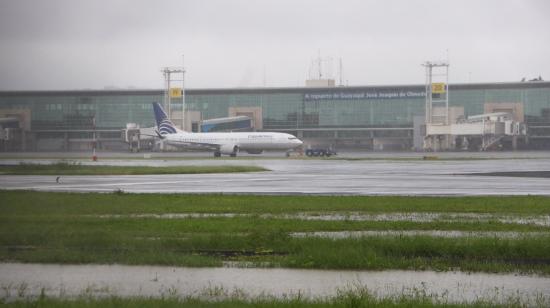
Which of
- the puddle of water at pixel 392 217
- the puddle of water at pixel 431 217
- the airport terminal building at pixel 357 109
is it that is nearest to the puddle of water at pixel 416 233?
the puddle of water at pixel 392 217

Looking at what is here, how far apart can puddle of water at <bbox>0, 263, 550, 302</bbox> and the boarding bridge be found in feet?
428

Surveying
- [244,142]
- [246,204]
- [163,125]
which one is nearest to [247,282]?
[246,204]

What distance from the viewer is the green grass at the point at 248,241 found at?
50.4 ft

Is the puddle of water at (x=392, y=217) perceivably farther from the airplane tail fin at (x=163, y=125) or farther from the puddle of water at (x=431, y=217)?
the airplane tail fin at (x=163, y=125)

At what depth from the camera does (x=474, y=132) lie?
142 m

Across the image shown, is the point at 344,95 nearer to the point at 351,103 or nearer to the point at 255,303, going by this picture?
the point at 351,103

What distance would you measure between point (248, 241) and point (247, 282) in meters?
4.17

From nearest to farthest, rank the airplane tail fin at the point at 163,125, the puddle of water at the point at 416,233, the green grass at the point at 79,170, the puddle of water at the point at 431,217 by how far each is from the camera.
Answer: the puddle of water at the point at 416,233
the puddle of water at the point at 431,217
the green grass at the point at 79,170
the airplane tail fin at the point at 163,125

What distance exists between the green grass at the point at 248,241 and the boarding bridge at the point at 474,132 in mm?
119439

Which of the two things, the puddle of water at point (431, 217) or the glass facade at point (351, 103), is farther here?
the glass facade at point (351, 103)

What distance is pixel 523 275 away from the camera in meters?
14.2

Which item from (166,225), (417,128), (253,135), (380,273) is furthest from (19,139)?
(417,128)

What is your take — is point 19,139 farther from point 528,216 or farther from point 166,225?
point 528,216

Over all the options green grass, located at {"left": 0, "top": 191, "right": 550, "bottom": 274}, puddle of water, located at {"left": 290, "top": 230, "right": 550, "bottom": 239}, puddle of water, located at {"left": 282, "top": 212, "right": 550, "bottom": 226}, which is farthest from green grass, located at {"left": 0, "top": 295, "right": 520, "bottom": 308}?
puddle of water, located at {"left": 282, "top": 212, "right": 550, "bottom": 226}
